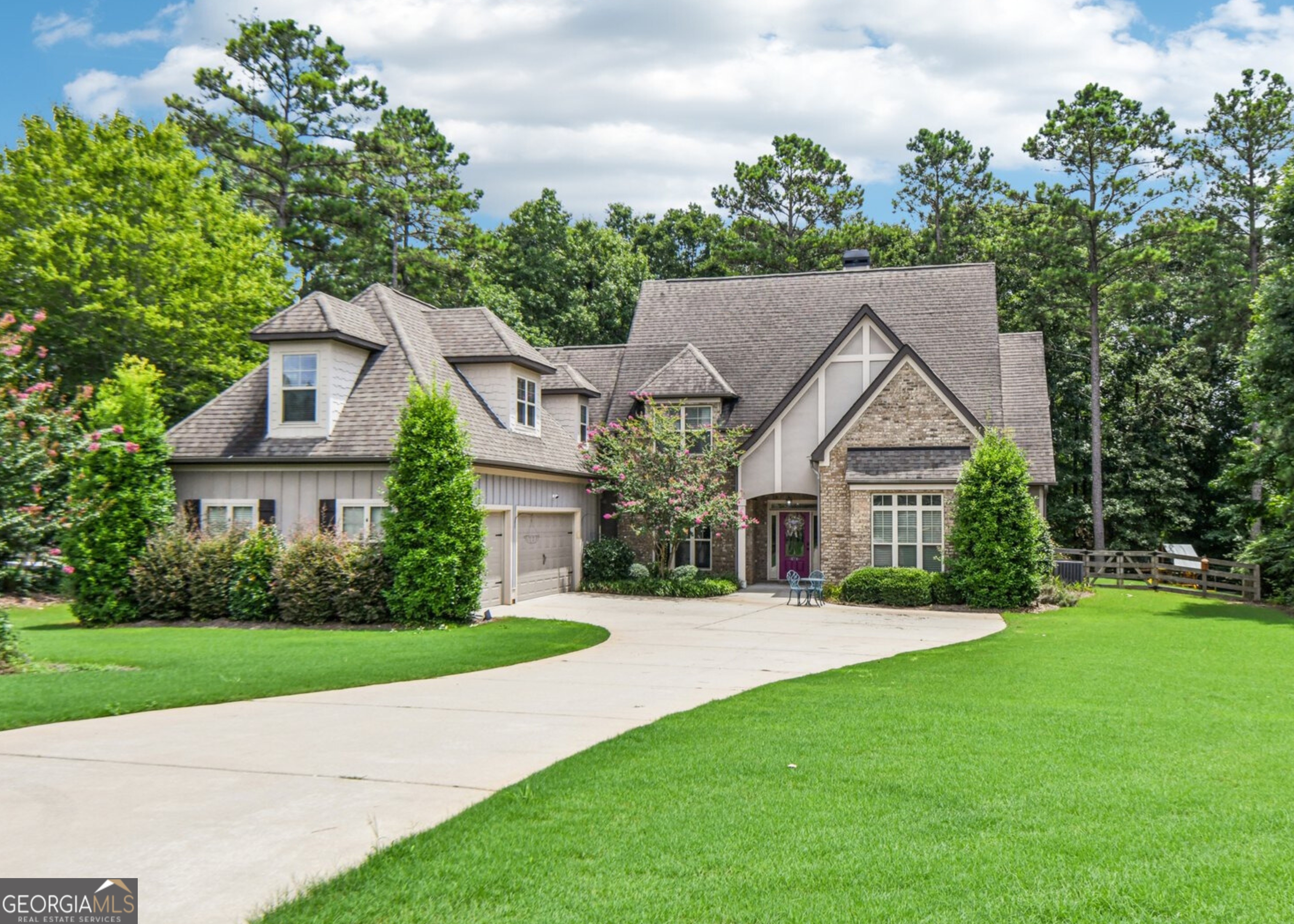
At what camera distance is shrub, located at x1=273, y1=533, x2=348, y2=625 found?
17812 millimetres

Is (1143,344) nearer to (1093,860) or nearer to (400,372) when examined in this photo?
(400,372)

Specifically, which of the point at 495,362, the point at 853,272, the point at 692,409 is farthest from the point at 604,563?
the point at 853,272

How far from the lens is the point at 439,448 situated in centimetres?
1795

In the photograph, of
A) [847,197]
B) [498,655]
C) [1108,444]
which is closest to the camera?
[498,655]

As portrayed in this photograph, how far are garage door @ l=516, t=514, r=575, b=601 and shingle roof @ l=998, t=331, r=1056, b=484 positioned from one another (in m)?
11.5

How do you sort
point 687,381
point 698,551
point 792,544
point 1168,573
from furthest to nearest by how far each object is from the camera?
1. point 1168,573
2. point 792,544
3. point 698,551
4. point 687,381

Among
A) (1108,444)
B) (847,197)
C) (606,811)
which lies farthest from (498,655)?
(847,197)

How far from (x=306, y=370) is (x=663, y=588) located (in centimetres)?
1026

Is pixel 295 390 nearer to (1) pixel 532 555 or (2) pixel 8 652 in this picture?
(1) pixel 532 555

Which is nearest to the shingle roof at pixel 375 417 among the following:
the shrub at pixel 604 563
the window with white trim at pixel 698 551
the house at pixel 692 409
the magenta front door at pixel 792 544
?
the house at pixel 692 409

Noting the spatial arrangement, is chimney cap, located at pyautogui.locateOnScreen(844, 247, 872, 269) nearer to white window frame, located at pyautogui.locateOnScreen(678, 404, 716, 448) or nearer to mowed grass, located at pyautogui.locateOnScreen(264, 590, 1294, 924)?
white window frame, located at pyautogui.locateOnScreen(678, 404, 716, 448)

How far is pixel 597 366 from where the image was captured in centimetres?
3164

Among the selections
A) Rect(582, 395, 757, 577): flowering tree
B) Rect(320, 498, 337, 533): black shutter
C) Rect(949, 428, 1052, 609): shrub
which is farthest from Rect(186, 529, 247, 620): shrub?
Rect(949, 428, 1052, 609): shrub

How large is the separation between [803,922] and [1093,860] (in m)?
1.81
